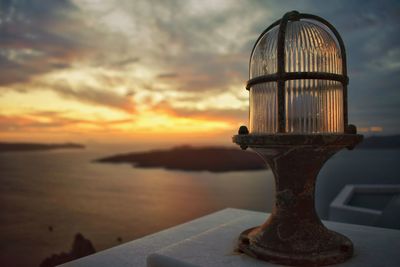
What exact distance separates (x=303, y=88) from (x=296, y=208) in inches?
47.4

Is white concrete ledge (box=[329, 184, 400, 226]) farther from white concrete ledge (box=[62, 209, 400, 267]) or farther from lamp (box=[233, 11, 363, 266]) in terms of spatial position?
lamp (box=[233, 11, 363, 266])

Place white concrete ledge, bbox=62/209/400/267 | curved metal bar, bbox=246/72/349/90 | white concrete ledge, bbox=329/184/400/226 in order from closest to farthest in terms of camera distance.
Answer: curved metal bar, bbox=246/72/349/90 → white concrete ledge, bbox=62/209/400/267 → white concrete ledge, bbox=329/184/400/226

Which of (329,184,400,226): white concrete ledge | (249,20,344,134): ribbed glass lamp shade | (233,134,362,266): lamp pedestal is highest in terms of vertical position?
(249,20,344,134): ribbed glass lamp shade

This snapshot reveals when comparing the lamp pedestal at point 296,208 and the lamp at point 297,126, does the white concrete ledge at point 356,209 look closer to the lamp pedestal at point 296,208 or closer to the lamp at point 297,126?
the lamp pedestal at point 296,208

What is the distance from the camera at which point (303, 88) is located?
113 inches

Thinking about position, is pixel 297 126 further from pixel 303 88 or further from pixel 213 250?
pixel 213 250

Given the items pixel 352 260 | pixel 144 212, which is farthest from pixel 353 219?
pixel 144 212

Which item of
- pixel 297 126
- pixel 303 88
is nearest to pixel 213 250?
pixel 297 126

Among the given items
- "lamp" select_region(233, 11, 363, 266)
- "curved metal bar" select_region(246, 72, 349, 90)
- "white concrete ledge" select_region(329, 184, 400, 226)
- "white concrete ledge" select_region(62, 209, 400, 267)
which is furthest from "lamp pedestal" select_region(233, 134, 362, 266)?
"white concrete ledge" select_region(329, 184, 400, 226)

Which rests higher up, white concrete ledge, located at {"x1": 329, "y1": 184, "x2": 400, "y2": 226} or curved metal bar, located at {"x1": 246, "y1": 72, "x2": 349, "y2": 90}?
curved metal bar, located at {"x1": 246, "y1": 72, "x2": 349, "y2": 90}

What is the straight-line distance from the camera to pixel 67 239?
194ft

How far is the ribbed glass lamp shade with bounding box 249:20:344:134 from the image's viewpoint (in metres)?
2.86

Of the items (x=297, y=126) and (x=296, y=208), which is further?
(x=296, y=208)

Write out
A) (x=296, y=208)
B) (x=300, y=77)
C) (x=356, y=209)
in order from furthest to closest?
(x=356, y=209) < (x=296, y=208) < (x=300, y=77)
